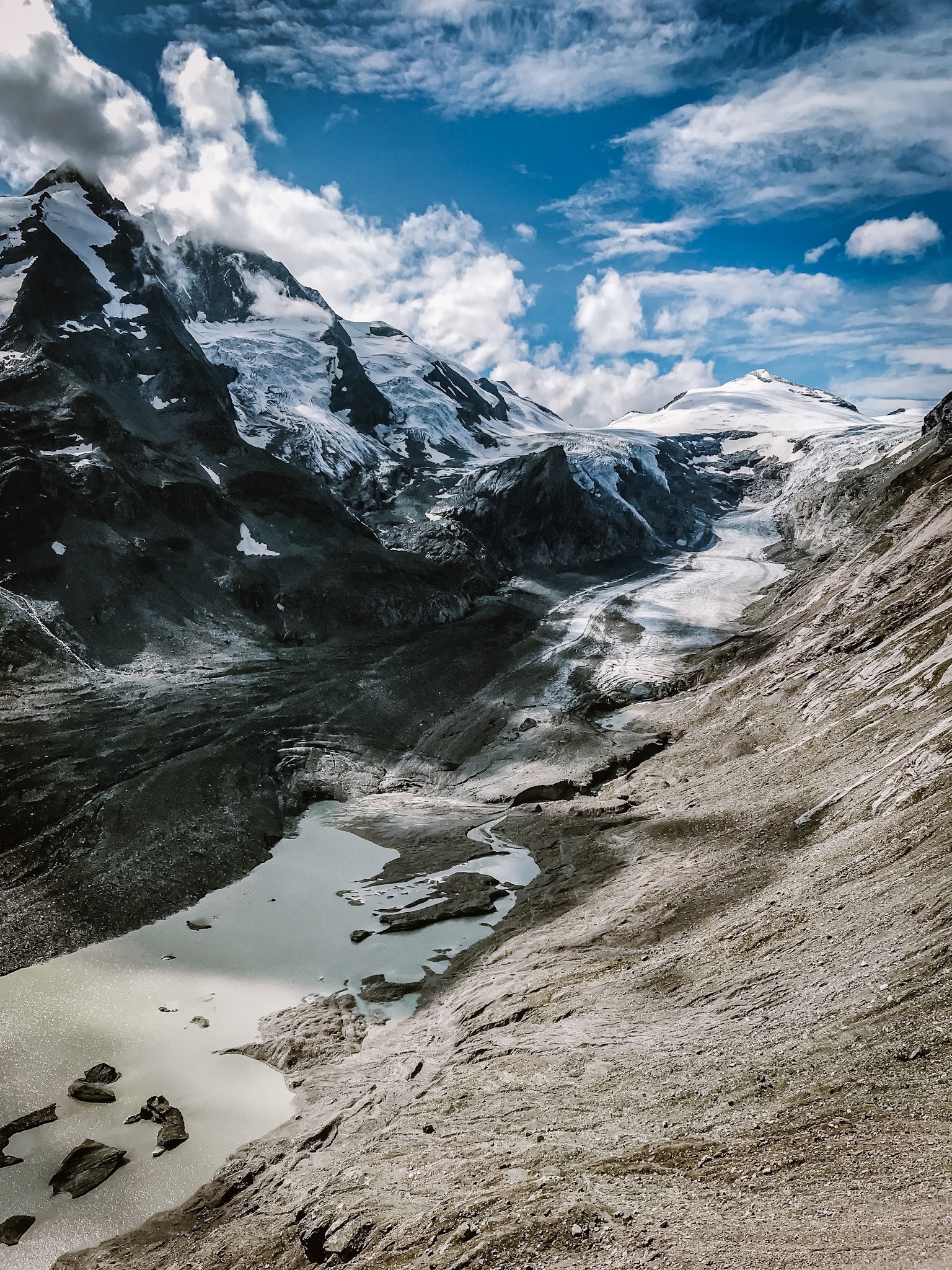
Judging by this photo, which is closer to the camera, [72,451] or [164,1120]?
[164,1120]

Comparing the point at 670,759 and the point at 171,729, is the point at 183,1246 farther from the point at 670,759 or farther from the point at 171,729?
the point at 171,729

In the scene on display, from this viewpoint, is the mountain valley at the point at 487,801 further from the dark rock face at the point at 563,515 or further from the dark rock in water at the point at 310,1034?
the dark rock face at the point at 563,515

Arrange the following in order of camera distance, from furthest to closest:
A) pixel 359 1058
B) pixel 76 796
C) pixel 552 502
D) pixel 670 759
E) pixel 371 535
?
pixel 552 502
pixel 371 535
pixel 670 759
pixel 76 796
pixel 359 1058

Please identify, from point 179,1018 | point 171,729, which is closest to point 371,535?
point 171,729

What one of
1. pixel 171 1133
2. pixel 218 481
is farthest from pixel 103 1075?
pixel 218 481

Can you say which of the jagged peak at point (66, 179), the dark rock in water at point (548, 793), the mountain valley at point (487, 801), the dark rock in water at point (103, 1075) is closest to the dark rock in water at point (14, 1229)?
the mountain valley at point (487, 801)

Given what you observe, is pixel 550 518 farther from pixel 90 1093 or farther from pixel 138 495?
pixel 90 1093
